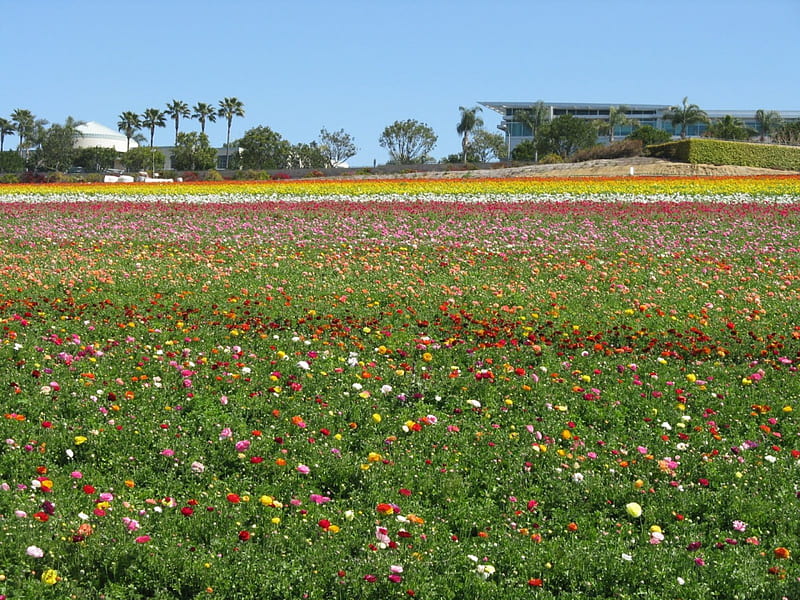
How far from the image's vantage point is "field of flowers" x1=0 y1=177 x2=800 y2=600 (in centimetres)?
375

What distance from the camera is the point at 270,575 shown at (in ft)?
11.9

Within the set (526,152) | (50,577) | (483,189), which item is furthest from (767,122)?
(50,577)

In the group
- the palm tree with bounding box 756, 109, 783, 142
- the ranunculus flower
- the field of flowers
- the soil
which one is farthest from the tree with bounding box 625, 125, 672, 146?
the ranunculus flower

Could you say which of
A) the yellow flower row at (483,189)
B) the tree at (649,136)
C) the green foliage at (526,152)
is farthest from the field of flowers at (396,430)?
the green foliage at (526,152)

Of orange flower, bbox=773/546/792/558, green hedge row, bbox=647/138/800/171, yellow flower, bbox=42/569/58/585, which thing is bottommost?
orange flower, bbox=773/546/792/558

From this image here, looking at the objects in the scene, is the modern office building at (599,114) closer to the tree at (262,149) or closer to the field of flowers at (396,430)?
the tree at (262,149)

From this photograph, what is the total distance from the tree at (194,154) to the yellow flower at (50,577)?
215ft

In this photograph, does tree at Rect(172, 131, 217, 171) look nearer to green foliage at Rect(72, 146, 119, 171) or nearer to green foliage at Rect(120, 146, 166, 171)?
green foliage at Rect(120, 146, 166, 171)

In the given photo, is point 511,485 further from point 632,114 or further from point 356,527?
point 632,114

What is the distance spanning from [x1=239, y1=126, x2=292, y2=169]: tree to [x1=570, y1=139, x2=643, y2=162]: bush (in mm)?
32094

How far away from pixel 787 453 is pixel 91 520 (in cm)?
421

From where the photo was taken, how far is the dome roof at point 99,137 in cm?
8906

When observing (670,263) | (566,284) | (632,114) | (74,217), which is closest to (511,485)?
(566,284)

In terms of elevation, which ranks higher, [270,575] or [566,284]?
[566,284]
